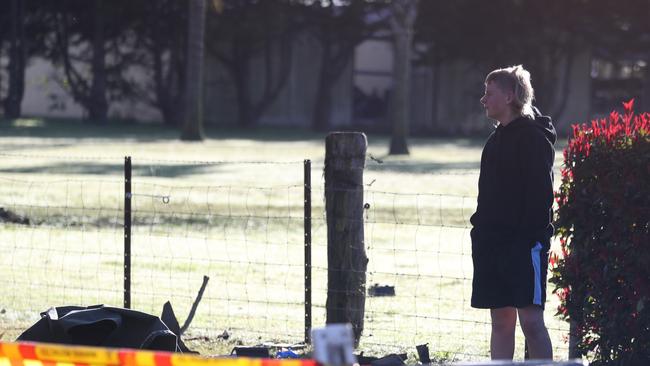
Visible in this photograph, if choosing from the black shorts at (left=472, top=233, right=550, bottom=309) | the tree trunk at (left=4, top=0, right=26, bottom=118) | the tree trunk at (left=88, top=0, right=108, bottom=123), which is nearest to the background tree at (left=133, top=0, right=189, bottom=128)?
the tree trunk at (left=88, top=0, right=108, bottom=123)

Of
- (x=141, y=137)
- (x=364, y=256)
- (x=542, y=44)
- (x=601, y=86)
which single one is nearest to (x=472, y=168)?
(x=141, y=137)

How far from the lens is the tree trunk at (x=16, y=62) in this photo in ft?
159

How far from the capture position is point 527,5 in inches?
2026

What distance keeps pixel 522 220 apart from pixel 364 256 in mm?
2461

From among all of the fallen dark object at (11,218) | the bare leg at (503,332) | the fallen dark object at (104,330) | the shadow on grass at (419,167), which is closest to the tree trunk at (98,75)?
the shadow on grass at (419,167)

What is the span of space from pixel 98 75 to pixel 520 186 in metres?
46.2

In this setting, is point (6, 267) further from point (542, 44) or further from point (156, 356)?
point (542, 44)

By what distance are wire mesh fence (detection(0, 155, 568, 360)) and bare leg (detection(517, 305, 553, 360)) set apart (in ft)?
5.57

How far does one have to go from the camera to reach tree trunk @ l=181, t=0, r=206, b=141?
36.6m

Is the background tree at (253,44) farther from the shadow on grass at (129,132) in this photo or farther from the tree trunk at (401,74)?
the tree trunk at (401,74)

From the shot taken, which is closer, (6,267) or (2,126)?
(6,267)

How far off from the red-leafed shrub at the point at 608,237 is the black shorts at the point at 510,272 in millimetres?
636

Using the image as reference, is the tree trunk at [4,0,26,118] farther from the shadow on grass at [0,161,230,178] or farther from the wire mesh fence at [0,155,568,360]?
the wire mesh fence at [0,155,568,360]

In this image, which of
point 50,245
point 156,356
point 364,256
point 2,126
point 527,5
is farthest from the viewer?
point 527,5
